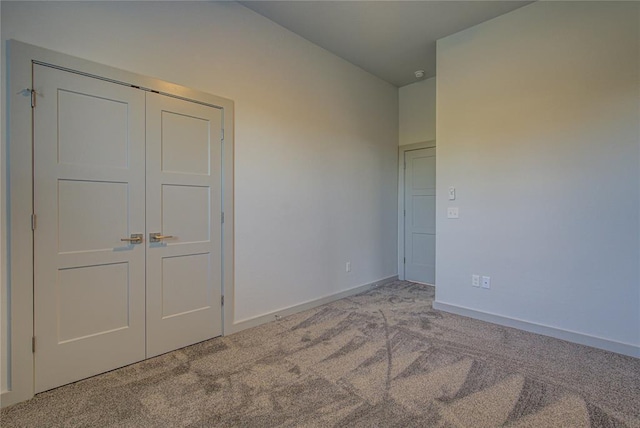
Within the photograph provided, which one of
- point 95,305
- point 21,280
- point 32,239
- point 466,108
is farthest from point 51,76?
point 466,108

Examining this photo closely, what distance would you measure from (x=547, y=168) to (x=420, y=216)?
2.09m

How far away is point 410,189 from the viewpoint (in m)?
4.95

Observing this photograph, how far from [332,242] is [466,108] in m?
2.14

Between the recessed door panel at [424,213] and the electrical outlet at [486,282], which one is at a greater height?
the recessed door panel at [424,213]

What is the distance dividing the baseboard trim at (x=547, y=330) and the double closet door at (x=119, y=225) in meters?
2.51

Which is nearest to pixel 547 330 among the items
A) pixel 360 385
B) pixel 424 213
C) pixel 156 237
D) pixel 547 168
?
pixel 547 168

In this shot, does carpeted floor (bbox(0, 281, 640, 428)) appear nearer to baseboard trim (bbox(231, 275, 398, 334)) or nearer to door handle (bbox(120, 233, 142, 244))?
baseboard trim (bbox(231, 275, 398, 334))

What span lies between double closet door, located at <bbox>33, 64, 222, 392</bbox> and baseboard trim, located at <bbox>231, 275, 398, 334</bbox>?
24 cm

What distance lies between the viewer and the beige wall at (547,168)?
8.32 ft

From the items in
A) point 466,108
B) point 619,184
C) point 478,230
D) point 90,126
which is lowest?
point 478,230

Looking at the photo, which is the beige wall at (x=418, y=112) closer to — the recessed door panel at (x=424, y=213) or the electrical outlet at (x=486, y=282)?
the recessed door panel at (x=424, y=213)

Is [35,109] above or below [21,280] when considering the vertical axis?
above

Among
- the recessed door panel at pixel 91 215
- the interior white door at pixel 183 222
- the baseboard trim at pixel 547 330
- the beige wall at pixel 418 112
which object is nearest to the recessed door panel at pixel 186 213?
the interior white door at pixel 183 222

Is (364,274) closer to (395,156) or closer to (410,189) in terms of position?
(410,189)
